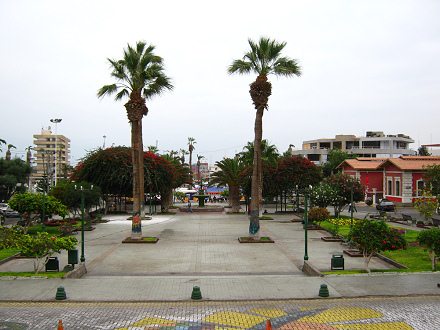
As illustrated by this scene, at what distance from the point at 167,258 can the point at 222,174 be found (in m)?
31.4

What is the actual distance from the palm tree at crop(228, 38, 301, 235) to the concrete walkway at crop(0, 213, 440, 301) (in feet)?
9.90

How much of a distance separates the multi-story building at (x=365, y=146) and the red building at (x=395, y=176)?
42514 millimetres

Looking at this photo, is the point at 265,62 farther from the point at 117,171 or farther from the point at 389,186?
the point at 389,186

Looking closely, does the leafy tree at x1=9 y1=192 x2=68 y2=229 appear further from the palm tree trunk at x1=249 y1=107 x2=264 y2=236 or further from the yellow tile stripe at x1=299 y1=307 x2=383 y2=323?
the yellow tile stripe at x1=299 y1=307 x2=383 y2=323

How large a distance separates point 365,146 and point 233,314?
111 m

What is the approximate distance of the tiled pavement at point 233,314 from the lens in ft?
41.4

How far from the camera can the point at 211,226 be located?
39.7m

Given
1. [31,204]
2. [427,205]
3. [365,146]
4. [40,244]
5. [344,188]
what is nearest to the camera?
[40,244]

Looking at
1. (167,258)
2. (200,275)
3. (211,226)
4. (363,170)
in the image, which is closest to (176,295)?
(200,275)

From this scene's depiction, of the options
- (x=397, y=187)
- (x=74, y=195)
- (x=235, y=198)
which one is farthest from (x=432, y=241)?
(x=397, y=187)

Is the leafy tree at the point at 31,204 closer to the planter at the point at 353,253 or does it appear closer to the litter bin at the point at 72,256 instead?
the litter bin at the point at 72,256

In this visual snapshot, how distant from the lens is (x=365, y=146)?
118500mm

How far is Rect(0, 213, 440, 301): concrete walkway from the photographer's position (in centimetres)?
1603

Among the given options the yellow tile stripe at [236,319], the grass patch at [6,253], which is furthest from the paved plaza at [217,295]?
the grass patch at [6,253]
